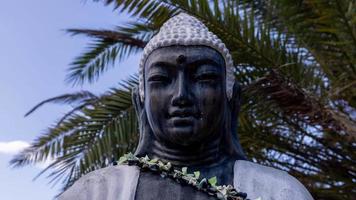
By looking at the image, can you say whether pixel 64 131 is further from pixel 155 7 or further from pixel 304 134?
pixel 304 134

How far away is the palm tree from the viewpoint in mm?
7109

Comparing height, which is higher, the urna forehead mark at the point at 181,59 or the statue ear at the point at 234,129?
the urna forehead mark at the point at 181,59

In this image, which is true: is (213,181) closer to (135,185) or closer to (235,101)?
(135,185)

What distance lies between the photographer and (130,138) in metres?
8.03

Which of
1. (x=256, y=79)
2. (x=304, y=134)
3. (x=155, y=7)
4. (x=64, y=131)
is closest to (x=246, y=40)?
(x=256, y=79)

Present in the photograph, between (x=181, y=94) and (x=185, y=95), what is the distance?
0.02 meters

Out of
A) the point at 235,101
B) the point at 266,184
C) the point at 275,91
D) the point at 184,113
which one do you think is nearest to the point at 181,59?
the point at 184,113

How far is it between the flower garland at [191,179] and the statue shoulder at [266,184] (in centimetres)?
16

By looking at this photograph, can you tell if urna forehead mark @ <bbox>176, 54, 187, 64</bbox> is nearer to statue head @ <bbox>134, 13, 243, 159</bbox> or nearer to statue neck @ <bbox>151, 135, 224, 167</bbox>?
statue head @ <bbox>134, 13, 243, 159</bbox>

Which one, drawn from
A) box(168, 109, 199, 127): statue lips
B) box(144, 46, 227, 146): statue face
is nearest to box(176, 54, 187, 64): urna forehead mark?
box(144, 46, 227, 146): statue face

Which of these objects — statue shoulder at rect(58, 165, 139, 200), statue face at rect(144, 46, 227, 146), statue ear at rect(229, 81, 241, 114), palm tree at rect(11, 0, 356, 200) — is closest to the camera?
statue shoulder at rect(58, 165, 139, 200)

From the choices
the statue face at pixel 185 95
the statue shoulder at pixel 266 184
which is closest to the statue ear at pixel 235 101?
the statue face at pixel 185 95

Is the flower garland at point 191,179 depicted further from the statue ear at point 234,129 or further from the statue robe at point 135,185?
the statue ear at point 234,129

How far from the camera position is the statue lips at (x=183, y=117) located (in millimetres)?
3164
